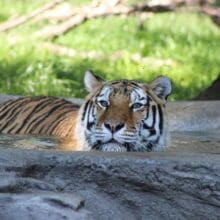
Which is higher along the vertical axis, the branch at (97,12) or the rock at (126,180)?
the branch at (97,12)

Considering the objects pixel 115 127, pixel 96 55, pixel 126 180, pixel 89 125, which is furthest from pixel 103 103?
pixel 96 55

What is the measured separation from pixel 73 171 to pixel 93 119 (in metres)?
0.93

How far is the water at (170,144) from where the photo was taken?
4.96 metres

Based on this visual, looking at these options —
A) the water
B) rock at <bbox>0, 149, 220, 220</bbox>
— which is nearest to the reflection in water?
the water

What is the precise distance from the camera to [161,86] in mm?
5020

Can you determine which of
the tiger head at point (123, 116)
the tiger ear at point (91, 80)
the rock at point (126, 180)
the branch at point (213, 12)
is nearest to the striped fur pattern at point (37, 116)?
the tiger ear at point (91, 80)

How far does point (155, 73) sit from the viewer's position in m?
10.4

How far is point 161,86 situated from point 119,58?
6159mm

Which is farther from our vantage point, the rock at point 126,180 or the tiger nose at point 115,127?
the tiger nose at point 115,127

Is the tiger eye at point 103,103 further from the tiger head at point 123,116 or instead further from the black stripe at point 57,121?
the black stripe at point 57,121

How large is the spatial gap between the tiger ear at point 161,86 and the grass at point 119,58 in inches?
170

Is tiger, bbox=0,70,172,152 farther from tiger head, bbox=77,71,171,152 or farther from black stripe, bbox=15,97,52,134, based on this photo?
black stripe, bbox=15,97,52,134

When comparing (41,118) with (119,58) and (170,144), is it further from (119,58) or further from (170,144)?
(119,58)

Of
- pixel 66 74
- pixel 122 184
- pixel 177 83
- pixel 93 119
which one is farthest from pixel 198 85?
pixel 122 184
